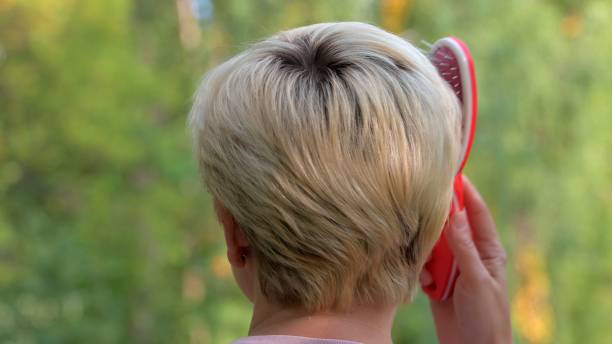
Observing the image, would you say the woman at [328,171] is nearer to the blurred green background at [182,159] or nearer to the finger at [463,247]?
the finger at [463,247]

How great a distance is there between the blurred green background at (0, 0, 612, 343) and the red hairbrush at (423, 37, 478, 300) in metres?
3.68

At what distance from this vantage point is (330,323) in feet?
3.37

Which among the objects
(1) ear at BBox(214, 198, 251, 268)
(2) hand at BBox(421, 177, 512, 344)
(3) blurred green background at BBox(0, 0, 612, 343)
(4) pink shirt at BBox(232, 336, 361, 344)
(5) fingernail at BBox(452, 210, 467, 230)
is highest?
(1) ear at BBox(214, 198, 251, 268)

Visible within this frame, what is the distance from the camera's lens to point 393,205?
3.31 ft

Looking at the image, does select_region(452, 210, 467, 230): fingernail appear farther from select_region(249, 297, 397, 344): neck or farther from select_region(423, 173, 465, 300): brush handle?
select_region(249, 297, 397, 344): neck

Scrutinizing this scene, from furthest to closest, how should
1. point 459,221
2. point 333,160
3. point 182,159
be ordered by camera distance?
point 182,159
point 459,221
point 333,160

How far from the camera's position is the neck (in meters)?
1.02

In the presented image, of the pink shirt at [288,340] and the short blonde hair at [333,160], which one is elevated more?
the short blonde hair at [333,160]

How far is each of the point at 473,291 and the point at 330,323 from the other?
40cm

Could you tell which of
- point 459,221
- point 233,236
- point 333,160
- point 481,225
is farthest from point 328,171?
point 481,225

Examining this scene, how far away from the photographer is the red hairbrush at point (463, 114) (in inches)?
46.8

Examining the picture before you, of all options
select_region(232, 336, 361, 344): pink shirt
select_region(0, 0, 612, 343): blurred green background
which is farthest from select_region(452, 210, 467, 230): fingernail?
select_region(0, 0, 612, 343): blurred green background

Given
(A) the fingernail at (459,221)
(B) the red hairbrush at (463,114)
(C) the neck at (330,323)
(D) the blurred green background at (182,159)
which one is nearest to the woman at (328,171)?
(C) the neck at (330,323)

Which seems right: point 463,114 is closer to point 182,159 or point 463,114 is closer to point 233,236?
point 233,236
